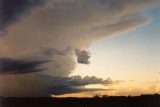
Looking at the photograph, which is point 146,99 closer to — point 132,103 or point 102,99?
point 132,103

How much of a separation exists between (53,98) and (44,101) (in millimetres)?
102

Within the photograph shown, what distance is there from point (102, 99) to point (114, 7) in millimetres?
931

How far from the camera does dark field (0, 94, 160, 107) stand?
396 centimetres

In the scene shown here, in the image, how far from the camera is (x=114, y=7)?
4.16 meters

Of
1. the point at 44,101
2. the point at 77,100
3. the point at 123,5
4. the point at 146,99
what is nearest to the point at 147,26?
the point at 123,5

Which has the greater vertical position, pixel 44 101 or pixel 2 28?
pixel 2 28

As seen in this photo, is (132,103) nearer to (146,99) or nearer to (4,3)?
(146,99)

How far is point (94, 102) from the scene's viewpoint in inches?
158

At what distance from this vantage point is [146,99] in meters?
4.02

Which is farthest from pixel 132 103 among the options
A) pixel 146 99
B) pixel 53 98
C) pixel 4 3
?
pixel 4 3

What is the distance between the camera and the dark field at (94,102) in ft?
13.0

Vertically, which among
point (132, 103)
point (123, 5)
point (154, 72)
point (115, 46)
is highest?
point (123, 5)

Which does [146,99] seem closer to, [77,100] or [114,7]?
[77,100]

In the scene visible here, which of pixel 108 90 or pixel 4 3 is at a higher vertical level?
pixel 4 3
